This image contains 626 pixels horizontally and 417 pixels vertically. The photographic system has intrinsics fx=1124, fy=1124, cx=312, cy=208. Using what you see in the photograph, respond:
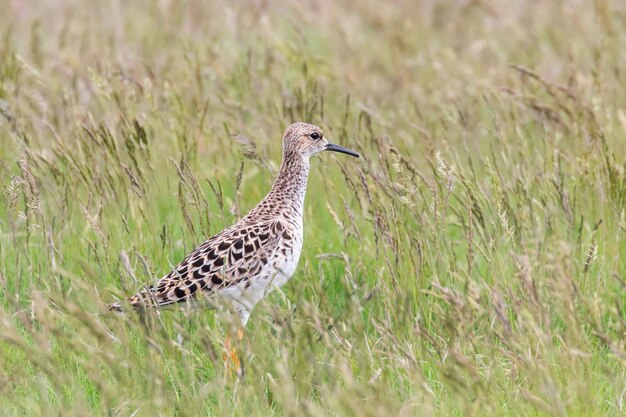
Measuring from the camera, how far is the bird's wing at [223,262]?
4.76 metres

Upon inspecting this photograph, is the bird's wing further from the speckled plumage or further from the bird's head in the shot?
the bird's head

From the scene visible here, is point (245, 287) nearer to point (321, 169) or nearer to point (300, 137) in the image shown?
point (300, 137)

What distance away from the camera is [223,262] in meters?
4.77

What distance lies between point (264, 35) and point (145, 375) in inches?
192

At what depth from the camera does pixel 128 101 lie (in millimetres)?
6211

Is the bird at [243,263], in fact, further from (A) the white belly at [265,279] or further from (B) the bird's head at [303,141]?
(B) the bird's head at [303,141]

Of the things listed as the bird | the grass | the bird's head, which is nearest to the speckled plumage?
the bird

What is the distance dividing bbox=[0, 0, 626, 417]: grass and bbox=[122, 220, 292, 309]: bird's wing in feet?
0.44

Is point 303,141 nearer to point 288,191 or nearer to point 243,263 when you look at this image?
point 288,191

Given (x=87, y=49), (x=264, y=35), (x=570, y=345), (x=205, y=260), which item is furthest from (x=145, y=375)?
(x=87, y=49)

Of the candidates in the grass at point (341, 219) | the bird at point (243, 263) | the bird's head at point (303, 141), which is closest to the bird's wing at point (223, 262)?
the bird at point (243, 263)

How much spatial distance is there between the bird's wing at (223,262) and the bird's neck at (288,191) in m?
0.21

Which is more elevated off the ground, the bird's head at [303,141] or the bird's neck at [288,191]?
the bird's head at [303,141]

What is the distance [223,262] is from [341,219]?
125cm
